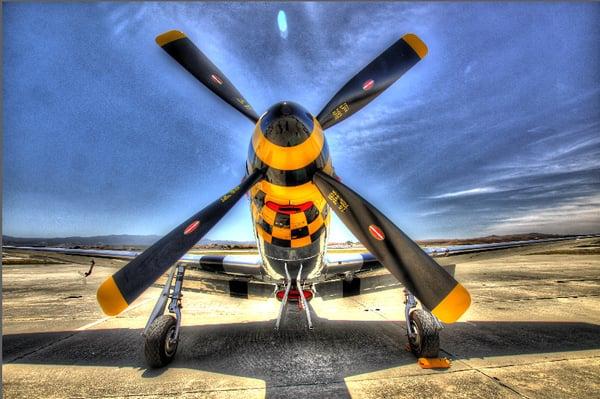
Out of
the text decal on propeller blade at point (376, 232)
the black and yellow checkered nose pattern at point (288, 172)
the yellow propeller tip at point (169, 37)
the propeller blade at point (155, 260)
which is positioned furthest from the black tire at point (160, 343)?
the yellow propeller tip at point (169, 37)

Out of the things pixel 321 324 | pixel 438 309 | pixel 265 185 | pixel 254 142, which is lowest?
pixel 321 324

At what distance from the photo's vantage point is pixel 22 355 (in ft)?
15.8

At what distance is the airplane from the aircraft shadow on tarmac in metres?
0.70

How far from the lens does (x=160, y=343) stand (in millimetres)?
4234

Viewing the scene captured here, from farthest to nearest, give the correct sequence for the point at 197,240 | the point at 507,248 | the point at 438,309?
1. the point at 507,248
2. the point at 197,240
3. the point at 438,309

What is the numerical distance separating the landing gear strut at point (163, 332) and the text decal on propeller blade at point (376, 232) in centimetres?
359

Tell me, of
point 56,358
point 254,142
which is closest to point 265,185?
point 254,142

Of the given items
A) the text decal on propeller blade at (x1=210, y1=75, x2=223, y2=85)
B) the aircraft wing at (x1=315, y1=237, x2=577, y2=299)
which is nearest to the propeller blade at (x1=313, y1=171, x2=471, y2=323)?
Result: the aircraft wing at (x1=315, y1=237, x2=577, y2=299)

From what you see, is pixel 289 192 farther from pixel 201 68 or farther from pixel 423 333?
pixel 423 333

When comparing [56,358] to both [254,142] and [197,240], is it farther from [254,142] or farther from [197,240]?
[254,142]

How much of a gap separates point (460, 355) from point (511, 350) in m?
0.91

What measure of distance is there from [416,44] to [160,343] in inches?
251

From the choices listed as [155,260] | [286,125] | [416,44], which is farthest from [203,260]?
[416,44]

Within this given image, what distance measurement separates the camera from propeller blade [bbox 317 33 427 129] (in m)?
4.38
